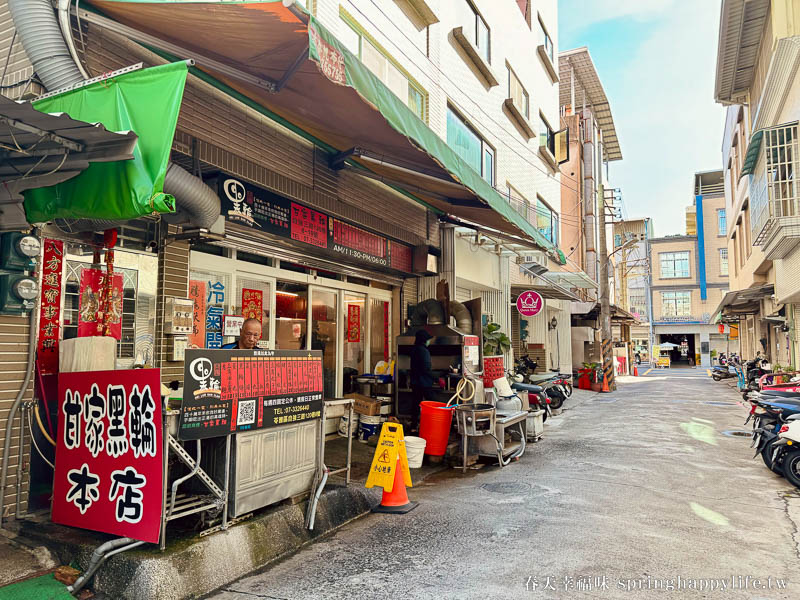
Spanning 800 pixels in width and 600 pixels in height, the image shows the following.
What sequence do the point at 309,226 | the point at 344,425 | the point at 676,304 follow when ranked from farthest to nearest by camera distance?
the point at 676,304, the point at 344,425, the point at 309,226

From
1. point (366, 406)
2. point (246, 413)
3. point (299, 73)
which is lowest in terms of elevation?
point (366, 406)

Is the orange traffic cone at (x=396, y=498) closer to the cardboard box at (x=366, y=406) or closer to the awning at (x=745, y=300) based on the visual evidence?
the cardboard box at (x=366, y=406)

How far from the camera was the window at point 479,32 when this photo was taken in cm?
1463

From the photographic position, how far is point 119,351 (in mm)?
5762

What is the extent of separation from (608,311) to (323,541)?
73.6 ft

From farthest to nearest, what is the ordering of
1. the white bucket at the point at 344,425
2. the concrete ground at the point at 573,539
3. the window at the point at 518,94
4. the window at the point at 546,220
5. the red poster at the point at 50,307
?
1. the window at the point at 546,220
2. the window at the point at 518,94
3. the white bucket at the point at 344,425
4. the red poster at the point at 50,307
5. the concrete ground at the point at 573,539

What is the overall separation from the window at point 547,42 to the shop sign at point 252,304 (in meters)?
18.2

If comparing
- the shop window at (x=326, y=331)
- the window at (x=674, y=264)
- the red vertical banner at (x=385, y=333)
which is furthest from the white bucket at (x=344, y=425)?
the window at (x=674, y=264)

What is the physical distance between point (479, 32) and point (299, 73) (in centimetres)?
1146

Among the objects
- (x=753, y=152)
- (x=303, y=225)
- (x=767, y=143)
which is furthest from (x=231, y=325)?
(x=753, y=152)

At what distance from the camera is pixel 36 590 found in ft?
12.4

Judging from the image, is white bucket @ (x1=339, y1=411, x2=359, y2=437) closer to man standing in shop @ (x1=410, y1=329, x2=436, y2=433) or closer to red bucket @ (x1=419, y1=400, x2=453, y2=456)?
man standing in shop @ (x1=410, y1=329, x2=436, y2=433)

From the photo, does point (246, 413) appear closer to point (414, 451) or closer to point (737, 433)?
point (414, 451)

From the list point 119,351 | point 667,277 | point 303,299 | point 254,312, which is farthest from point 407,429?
point 667,277
